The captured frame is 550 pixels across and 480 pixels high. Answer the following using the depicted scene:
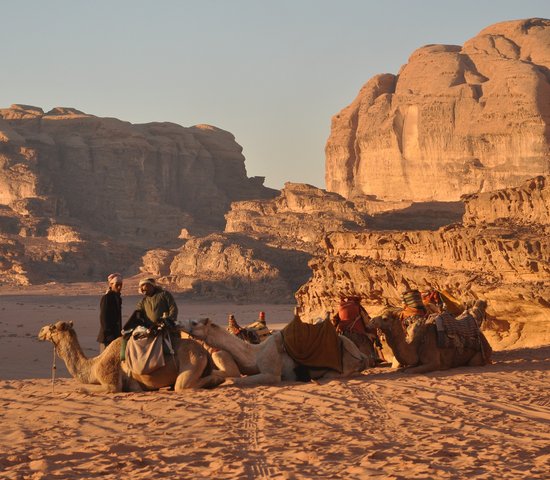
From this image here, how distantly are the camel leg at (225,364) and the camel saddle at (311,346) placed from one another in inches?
22.5

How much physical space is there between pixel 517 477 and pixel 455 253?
34.6 ft

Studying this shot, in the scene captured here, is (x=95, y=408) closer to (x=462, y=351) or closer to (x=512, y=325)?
(x=462, y=351)

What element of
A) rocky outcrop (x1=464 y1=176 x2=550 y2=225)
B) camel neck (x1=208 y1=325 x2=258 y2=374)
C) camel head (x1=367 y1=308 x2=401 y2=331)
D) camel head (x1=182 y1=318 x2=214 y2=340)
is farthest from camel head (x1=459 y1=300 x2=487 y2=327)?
rocky outcrop (x1=464 y1=176 x2=550 y2=225)

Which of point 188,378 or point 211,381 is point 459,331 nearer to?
point 211,381

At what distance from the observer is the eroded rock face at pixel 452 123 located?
63531 millimetres

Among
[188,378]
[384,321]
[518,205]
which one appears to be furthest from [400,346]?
[518,205]

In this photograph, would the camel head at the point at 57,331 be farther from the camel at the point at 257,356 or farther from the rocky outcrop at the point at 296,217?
the rocky outcrop at the point at 296,217

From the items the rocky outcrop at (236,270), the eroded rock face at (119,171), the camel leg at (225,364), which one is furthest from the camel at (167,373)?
the eroded rock face at (119,171)

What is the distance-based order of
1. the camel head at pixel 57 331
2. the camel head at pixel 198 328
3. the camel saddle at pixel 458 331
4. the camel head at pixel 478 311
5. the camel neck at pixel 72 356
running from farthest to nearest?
the camel head at pixel 478 311, the camel saddle at pixel 458 331, the camel head at pixel 57 331, the camel neck at pixel 72 356, the camel head at pixel 198 328

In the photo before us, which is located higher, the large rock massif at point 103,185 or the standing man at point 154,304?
the large rock massif at point 103,185

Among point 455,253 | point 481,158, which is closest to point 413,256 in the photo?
point 455,253

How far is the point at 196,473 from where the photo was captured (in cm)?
595

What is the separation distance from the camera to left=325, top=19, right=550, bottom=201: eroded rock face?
63.5 metres

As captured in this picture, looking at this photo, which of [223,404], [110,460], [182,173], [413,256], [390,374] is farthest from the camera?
[182,173]
